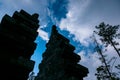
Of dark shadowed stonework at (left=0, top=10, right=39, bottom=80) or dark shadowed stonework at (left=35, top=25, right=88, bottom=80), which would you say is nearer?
dark shadowed stonework at (left=0, top=10, right=39, bottom=80)

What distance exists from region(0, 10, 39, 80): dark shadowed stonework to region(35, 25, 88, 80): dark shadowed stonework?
192cm

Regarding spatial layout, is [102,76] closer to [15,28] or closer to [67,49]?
[67,49]

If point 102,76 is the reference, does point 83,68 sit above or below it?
below

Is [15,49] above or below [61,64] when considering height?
below

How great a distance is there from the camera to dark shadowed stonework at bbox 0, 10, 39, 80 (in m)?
3.40

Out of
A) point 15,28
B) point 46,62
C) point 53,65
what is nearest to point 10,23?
point 15,28

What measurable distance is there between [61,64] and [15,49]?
247cm

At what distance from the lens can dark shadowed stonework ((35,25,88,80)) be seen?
214 inches

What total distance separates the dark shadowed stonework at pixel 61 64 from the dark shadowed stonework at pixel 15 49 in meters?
1.92

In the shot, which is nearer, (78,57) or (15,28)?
(15,28)

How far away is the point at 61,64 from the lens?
579cm

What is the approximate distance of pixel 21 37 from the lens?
14.0 ft

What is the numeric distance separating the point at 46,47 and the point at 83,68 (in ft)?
10.3

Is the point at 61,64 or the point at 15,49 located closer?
the point at 15,49
